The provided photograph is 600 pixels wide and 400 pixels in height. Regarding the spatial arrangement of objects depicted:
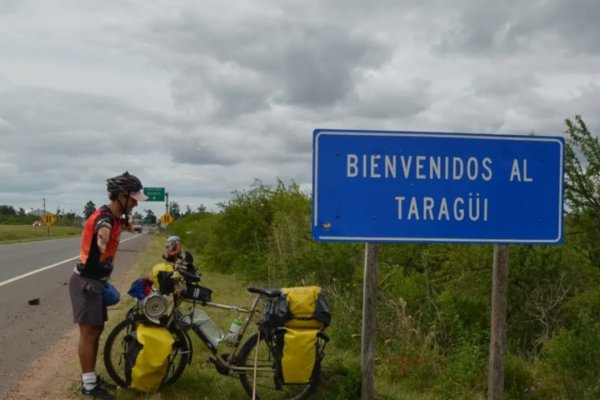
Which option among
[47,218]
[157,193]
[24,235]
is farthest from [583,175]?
[24,235]

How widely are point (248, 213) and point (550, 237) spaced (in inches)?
577

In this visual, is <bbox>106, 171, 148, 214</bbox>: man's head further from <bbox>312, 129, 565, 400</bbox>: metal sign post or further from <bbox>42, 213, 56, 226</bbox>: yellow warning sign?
<bbox>42, 213, 56, 226</bbox>: yellow warning sign

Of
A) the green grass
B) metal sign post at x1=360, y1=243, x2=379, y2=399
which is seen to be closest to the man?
metal sign post at x1=360, y1=243, x2=379, y2=399

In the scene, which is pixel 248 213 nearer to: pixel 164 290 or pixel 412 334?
pixel 412 334

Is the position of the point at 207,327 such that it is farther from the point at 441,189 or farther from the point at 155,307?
the point at 441,189

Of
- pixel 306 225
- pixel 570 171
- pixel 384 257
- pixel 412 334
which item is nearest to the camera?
pixel 412 334

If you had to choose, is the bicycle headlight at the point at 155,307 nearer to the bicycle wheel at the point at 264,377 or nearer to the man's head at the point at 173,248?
the bicycle wheel at the point at 264,377

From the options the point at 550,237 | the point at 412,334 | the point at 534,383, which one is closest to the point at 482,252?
the point at 412,334

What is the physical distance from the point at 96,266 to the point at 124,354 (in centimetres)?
79

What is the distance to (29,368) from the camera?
7297 millimetres

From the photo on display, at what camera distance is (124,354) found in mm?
5906

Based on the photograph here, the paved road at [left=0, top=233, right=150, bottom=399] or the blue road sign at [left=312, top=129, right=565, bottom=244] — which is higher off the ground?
the blue road sign at [left=312, top=129, right=565, bottom=244]

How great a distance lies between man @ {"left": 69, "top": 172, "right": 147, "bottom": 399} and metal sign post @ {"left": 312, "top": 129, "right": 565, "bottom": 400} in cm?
208

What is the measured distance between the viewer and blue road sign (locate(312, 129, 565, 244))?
181 inches
